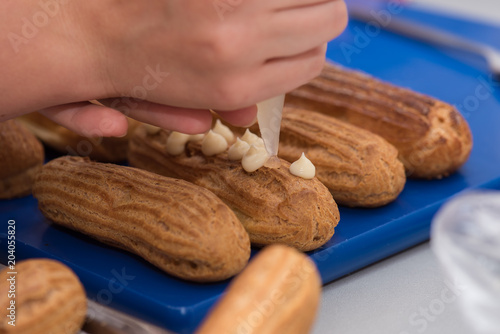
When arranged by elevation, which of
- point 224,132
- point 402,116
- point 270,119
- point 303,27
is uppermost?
point 303,27

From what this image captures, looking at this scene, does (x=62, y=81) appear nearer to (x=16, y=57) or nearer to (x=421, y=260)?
(x=16, y=57)

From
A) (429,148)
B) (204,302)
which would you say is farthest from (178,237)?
(429,148)
